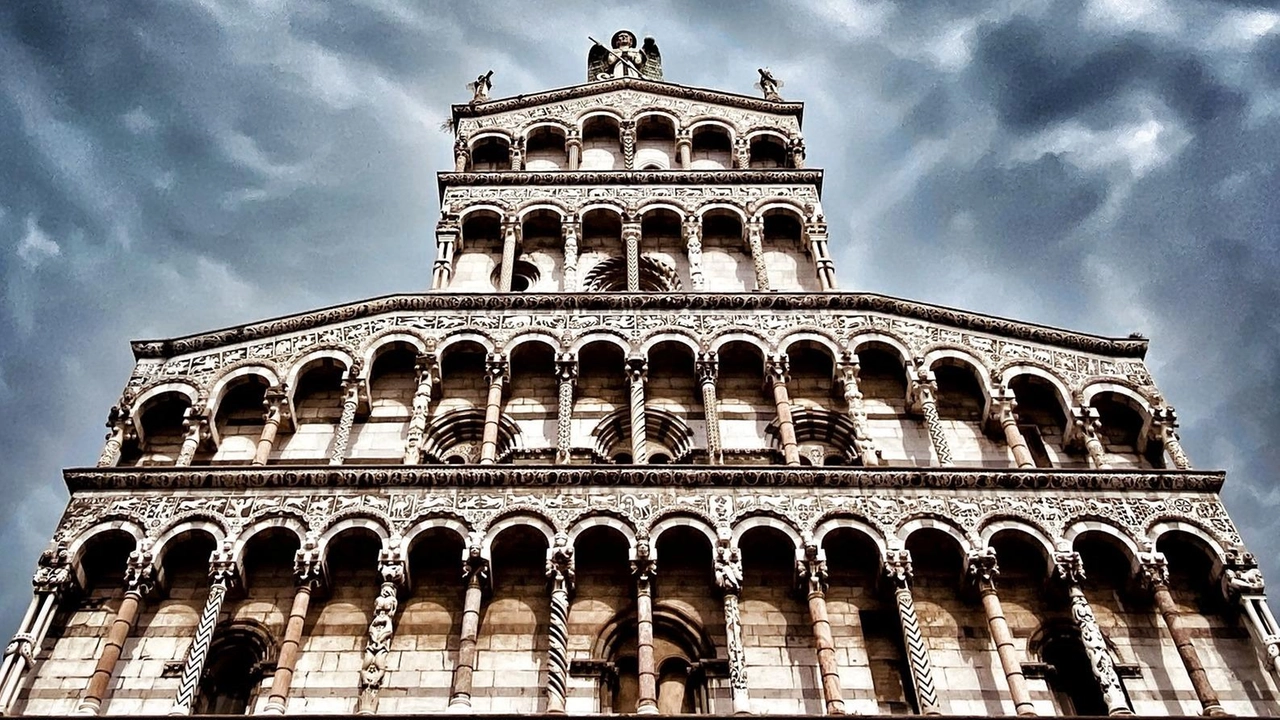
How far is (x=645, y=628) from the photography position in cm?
1388

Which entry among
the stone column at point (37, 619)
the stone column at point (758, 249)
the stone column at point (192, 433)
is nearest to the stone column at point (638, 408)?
the stone column at point (758, 249)

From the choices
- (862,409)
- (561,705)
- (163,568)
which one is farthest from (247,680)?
(862,409)

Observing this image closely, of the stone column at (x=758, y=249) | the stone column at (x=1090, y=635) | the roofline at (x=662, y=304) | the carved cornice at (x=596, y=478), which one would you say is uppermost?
the stone column at (x=758, y=249)

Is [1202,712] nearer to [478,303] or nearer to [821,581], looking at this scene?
[821,581]

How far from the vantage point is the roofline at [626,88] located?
84.2ft

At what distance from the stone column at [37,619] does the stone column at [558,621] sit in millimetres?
5881

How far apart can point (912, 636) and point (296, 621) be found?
282 inches

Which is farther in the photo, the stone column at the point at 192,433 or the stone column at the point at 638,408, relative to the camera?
the stone column at the point at 638,408

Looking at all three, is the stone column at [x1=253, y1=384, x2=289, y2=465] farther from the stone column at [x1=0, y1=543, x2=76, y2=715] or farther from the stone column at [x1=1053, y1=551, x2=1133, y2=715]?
the stone column at [x1=1053, y1=551, x2=1133, y2=715]

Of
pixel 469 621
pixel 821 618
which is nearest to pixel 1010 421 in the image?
pixel 821 618

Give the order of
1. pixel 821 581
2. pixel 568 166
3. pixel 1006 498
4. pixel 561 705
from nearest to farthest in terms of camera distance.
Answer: pixel 561 705 < pixel 821 581 < pixel 1006 498 < pixel 568 166

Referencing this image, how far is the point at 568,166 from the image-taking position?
2414 centimetres

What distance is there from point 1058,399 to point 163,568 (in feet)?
40.6

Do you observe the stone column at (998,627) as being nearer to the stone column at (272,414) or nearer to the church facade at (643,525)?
the church facade at (643,525)
